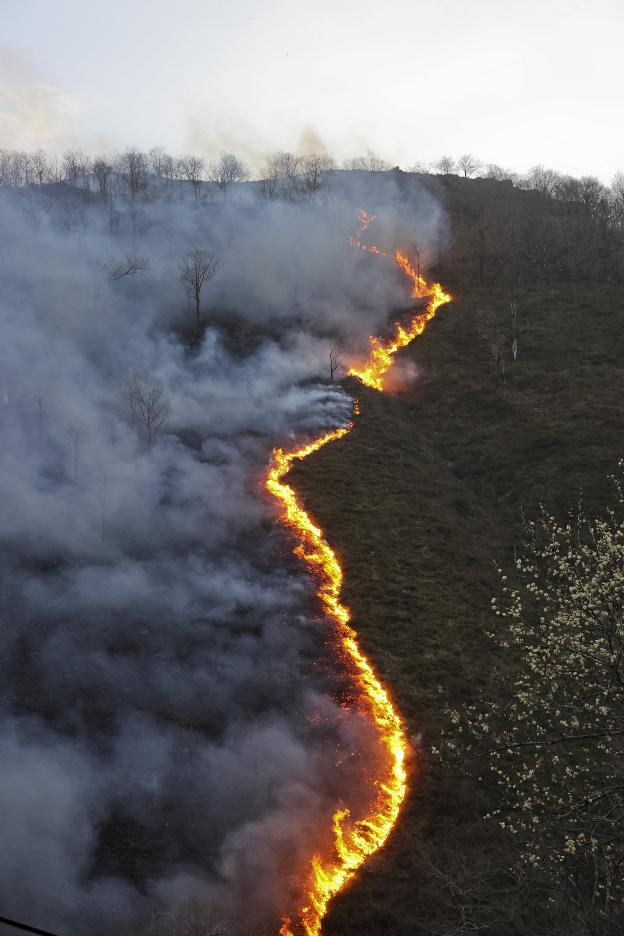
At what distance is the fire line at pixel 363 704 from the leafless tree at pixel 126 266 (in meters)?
36.0

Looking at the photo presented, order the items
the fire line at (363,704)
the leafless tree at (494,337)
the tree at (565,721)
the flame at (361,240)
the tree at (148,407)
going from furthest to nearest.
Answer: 1. the flame at (361,240)
2. the leafless tree at (494,337)
3. the tree at (148,407)
4. the fire line at (363,704)
5. the tree at (565,721)

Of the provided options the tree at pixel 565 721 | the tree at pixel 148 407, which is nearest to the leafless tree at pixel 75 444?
the tree at pixel 148 407

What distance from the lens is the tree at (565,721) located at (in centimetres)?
1480

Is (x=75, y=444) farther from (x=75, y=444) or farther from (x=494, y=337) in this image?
(x=494, y=337)

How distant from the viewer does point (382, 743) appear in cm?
3297

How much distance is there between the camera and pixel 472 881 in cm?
2528

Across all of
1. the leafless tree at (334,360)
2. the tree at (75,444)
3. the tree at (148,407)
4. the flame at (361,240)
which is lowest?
the tree at (75,444)

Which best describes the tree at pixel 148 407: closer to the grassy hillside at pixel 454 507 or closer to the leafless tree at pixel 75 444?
the leafless tree at pixel 75 444

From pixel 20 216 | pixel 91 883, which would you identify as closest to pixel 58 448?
pixel 91 883

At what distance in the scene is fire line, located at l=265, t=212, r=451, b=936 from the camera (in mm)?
25578

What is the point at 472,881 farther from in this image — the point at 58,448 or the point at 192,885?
the point at 58,448

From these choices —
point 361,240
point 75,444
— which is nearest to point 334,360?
point 361,240

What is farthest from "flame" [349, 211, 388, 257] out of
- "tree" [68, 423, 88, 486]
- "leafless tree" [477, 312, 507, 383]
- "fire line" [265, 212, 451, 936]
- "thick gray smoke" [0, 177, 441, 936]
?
"tree" [68, 423, 88, 486]

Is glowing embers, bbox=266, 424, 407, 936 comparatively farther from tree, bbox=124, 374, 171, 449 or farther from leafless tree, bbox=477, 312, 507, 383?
leafless tree, bbox=477, 312, 507, 383
